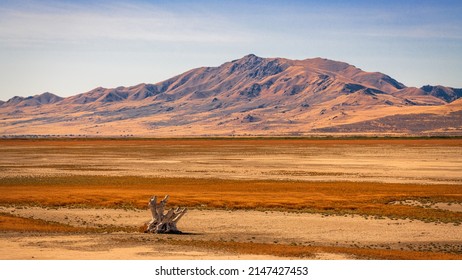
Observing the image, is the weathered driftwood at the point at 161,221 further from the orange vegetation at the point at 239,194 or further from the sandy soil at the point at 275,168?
the sandy soil at the point at 275,168

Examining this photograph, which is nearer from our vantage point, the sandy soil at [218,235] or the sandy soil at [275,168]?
the sandy soil at [218,235]

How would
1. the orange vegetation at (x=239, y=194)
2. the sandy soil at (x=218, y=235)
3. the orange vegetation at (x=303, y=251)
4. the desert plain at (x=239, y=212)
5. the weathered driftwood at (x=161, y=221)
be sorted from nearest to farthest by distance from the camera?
the sandy soil at (x=218, y=235), the orange vegetation at (x=303, y=251), the desert plain at (x=239, y=212), the weathered driftwood at (x=161, y=221), the orange vegetation at (x=239, y=194)

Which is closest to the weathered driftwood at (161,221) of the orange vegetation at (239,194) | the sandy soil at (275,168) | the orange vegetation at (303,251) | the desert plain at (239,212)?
the desert plain at (239,212)

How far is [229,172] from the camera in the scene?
62.3m

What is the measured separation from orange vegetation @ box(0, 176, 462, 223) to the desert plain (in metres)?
0.07

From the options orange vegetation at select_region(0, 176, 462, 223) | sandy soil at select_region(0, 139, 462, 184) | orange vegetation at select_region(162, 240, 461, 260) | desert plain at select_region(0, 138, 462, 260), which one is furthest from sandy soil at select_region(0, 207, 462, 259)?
sandy soil at select_region(0, 139, 462, 184)

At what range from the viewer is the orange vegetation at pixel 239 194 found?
37.1 m

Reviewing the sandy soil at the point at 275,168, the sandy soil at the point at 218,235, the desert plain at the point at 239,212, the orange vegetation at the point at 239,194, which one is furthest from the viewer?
the sandy soil at the point at 275,168

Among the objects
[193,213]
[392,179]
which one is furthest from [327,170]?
[193,213]

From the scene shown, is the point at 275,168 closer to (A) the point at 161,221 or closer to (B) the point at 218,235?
(B) the point at 218,235

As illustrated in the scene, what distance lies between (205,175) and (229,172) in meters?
3.68

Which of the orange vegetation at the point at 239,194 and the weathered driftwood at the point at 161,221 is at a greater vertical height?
the weathered driftwood at the point at 161,221

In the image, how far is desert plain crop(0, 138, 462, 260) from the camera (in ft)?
78.5

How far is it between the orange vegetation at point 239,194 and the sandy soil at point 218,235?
259cm
